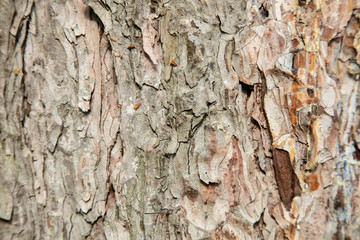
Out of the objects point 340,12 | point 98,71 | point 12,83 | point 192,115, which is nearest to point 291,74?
point 340,12

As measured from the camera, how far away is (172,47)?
120 cm

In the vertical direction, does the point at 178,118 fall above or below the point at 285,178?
above

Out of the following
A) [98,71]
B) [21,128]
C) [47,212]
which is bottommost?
[47,212]

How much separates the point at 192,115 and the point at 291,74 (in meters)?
0.46

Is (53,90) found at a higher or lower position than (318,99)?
higher

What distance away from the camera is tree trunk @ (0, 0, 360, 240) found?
3.54 ft

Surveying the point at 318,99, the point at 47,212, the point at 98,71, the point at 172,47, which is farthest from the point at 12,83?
the point at 318,99

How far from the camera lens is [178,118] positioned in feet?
3.89

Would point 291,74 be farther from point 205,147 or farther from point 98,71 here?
point 98,71

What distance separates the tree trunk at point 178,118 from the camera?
3.54 ft

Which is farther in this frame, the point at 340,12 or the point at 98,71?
the point at 98,71

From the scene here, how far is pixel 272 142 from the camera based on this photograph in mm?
1147

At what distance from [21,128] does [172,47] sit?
77 centimetres

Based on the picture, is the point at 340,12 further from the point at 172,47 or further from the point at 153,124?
the point at 153,124
